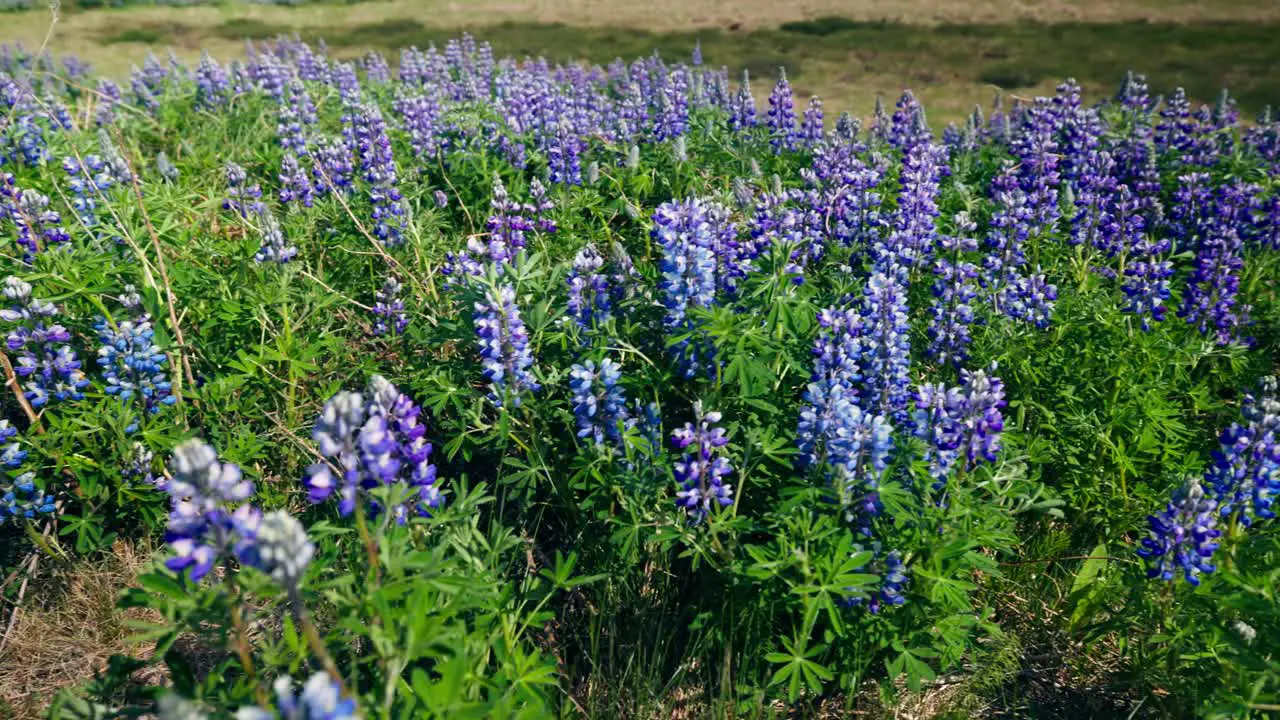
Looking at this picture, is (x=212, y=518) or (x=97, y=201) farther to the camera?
(x=97, y=201)

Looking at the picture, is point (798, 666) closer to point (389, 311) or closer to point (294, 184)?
point (389, 311)

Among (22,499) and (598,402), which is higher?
(598,402)

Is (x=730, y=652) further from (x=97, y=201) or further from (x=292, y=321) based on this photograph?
(x=97, y=201)

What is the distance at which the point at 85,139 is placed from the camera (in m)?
5.30

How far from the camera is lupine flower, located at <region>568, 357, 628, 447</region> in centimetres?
274

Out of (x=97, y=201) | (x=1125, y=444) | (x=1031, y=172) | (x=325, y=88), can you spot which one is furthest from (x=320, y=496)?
(x=325, y=88)

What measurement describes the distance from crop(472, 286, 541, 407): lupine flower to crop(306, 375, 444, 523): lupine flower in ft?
1.77

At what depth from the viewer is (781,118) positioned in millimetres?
5688

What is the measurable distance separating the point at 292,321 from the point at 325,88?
454 centimetres

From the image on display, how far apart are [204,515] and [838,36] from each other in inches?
810

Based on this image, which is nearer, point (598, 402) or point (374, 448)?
point (374, 448)

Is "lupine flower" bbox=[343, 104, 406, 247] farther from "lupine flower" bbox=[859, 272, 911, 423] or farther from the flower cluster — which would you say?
"lupine flower" bbox=[859, 272, 911, 423]

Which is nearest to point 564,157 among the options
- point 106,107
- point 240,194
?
point 240,194

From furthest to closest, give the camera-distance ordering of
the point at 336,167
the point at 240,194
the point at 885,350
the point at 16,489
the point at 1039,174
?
the point at 336,167 → the point at 1039,174 → the point at 240,194 → the point at 16,489 → the point at 885,350
